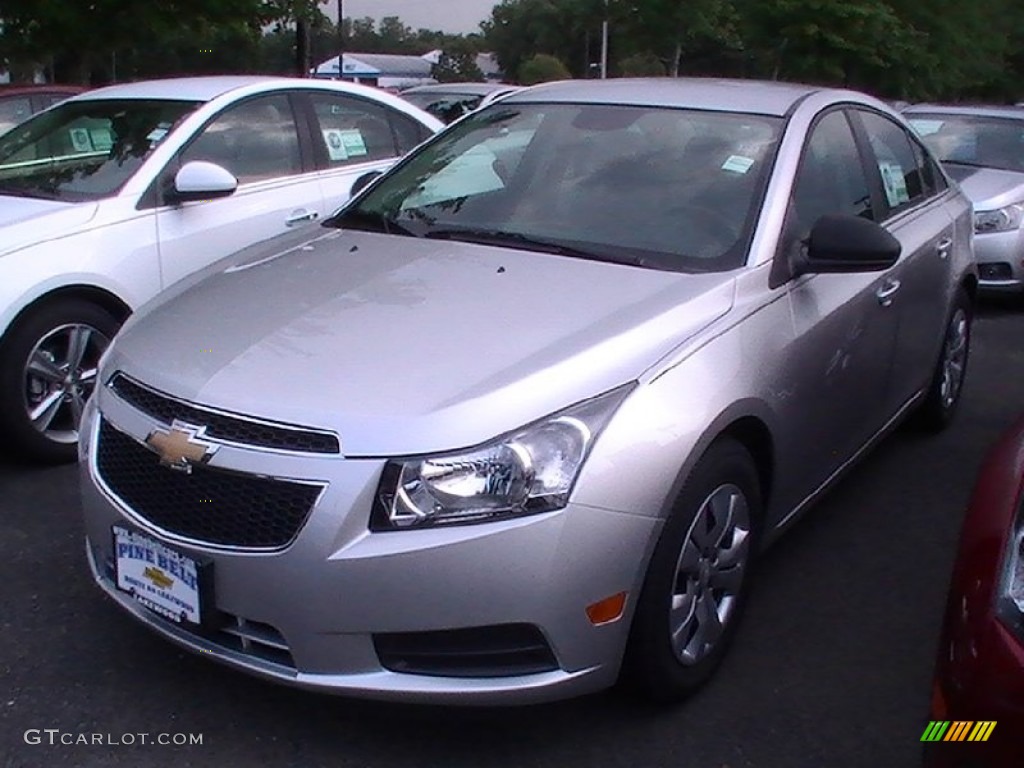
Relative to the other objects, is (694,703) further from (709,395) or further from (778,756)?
(709,395)

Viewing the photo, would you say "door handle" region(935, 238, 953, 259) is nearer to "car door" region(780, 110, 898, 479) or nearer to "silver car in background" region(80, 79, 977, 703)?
"car door" region(780, 110, 898, 479)

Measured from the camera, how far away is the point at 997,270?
8.38m

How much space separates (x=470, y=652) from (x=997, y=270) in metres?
6.87

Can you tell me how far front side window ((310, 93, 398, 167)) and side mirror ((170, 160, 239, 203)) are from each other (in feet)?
3.37

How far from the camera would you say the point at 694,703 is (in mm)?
3182

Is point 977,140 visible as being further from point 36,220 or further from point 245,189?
point 36,220

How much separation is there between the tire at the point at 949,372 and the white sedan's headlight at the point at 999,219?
3.11 meters

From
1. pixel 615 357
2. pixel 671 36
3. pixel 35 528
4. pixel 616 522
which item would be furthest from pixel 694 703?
pixel 671 36

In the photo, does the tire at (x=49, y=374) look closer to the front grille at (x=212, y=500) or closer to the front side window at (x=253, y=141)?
the front side window at (x=253, y=141)

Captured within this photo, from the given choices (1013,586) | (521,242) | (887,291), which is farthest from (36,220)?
(1013,586)

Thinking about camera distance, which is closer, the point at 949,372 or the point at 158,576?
the point at 158,576

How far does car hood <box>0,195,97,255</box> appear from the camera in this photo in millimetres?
4594

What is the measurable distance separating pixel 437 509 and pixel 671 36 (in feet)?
91.6

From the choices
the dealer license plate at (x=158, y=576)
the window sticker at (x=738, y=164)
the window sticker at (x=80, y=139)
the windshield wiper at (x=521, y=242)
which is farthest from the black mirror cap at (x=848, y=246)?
the window sticker at (x=80, y=139)
